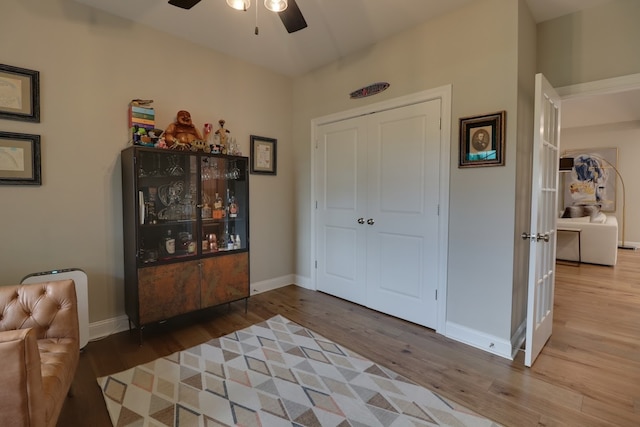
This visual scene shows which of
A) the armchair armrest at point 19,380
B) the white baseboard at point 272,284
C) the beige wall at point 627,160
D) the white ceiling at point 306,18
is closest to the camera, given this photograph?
the armchair armrest at point 19,380

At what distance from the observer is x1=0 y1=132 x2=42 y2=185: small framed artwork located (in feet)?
6.95

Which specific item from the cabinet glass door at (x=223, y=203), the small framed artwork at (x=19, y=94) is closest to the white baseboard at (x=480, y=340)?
the cabinet glass door at (x=223, y=203)

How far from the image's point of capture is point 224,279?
2924 millimetres

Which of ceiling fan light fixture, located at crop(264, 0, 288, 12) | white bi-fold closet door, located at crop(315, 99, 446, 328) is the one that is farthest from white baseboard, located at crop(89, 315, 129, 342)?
ceiling fan light fixture, located at crop(264, 0, 288, 12)

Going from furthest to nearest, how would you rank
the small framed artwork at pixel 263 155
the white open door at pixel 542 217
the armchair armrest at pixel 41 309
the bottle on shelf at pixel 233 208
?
1. the small framed artwork at pixel 263 155
2. the bottle on shelf at pixel 233 208
3. the white open door at pixel 542 217
4. the armchair armrest at pixel 41 309

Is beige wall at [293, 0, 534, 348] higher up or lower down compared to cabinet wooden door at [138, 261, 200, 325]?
higher up

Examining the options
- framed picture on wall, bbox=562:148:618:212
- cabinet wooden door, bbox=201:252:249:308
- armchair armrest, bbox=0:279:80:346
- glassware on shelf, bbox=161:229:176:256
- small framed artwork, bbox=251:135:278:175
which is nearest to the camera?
armchair armrest, bbox=0:279:80:346

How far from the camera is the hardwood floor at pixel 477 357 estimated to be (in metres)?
1.73

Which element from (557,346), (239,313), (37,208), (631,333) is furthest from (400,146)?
(37,208)

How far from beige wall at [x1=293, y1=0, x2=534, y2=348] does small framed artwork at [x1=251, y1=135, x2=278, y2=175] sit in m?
1.53

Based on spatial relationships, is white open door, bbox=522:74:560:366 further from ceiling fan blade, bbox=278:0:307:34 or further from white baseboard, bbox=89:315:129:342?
white baseboard, bbox=89:315:129:342

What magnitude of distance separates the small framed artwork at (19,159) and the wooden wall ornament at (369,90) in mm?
2775

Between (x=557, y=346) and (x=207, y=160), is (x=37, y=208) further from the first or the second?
(x=557, y=346)

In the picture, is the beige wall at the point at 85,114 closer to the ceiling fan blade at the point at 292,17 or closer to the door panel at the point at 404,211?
the ceiling fan blade at the point at 292,17
